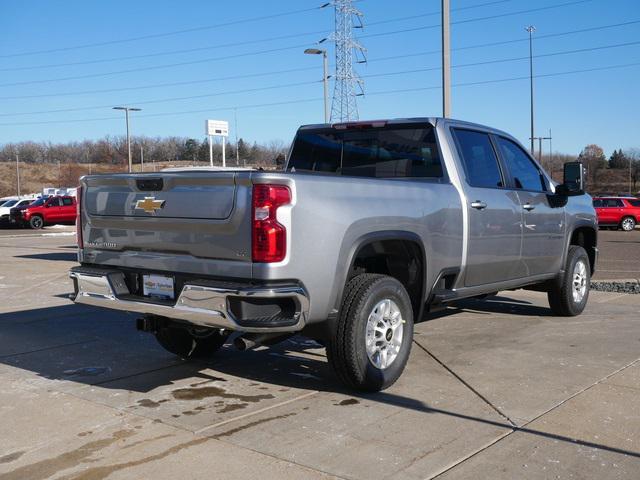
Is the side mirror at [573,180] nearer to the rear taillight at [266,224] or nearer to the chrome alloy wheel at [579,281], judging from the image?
the chrome alloy wheel at [579,281]

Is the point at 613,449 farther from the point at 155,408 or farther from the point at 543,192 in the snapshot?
the point at 543,192

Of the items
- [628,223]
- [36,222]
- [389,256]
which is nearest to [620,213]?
[628,223]

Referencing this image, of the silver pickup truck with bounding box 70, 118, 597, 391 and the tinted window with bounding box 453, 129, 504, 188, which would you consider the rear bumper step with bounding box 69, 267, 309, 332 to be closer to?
the silver pickup truck with bounding box 70, 118, 597, 391

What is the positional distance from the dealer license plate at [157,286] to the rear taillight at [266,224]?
0.79m

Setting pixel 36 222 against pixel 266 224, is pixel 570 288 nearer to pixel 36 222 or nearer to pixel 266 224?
pixel 266 224

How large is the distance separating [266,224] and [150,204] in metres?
1.03

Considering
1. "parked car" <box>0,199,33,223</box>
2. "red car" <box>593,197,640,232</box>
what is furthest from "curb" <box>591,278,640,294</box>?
"parked car" <box>0,199,33,223</box>

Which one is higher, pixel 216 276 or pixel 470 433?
pixel 216 276

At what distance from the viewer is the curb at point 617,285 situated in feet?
35.7

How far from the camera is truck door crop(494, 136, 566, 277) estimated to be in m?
7.02

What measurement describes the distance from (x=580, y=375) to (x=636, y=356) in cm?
97

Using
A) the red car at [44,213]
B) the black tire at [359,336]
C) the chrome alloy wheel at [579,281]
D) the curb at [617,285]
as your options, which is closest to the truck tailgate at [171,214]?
the black tire at [359,336]

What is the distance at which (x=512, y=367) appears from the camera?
5.97 meters

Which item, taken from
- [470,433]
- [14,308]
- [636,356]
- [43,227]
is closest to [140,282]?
[470,433]
